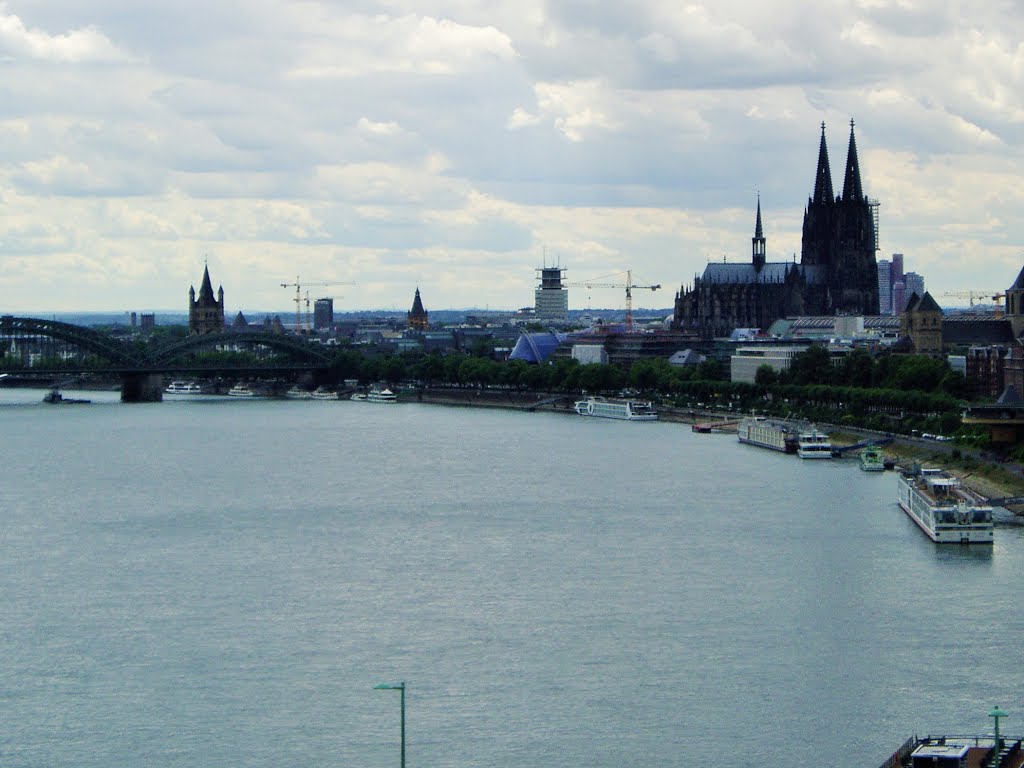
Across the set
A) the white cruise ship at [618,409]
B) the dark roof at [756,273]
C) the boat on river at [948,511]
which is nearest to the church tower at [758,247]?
the dark roof at [756,273]

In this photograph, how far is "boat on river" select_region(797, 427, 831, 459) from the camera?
69.7 m

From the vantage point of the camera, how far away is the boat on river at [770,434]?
235ft

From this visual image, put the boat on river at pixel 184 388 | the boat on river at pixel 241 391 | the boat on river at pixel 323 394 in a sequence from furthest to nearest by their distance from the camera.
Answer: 1. the boat on river at pixel 184 388
2. the boat on river at pixel 241 391
3. the boat on river at pixel 323 394

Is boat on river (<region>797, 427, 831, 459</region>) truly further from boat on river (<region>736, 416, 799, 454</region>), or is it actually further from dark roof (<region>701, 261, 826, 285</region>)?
dark roof (<region>701, 261, 826, 285</region>)

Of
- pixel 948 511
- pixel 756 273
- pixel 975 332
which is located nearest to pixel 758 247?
pixel 756 273

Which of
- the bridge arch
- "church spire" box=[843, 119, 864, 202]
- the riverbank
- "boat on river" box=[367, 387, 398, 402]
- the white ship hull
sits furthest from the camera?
"church spire" box=[843, 119, 864, 202]

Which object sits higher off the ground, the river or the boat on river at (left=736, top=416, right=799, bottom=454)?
the boat on river at (left=736, top=416, right=799, bottom=454)

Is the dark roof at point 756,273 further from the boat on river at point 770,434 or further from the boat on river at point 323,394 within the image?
the boat on river at point 770,434

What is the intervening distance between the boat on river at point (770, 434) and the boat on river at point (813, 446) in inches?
15.2

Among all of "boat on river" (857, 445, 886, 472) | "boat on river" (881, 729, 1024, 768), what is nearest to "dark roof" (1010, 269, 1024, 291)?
"boat on river" (857, 445, 886, 472)

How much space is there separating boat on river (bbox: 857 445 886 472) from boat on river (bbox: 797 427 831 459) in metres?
2.93

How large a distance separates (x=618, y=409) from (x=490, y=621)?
5977 centimetres

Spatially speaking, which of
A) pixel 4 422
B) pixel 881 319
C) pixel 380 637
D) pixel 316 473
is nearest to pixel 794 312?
pixel 881 319

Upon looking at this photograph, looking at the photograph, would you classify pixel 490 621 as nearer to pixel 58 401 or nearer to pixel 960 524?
pixel 960 524
